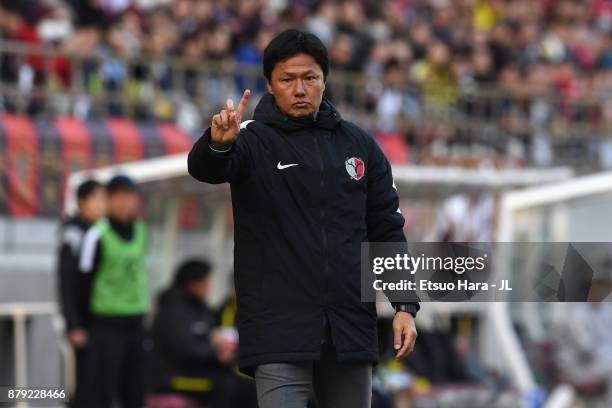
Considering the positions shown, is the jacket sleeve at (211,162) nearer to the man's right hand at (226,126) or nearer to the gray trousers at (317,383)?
the man's right hand at (226,126)

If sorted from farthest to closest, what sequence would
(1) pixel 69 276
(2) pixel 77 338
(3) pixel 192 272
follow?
(3) pixel 192 272 < (1) pixel 69 276 < (2) pixel 77 338

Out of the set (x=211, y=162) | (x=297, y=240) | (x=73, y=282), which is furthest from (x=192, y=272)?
(x=211, y=162)

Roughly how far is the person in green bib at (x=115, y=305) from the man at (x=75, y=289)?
6cm

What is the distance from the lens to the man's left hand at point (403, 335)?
577 centimetres

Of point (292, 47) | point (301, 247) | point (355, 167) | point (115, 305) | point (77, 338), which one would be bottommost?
point (77, 338)

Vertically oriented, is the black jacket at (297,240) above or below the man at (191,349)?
above

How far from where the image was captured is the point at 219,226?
1436 cm

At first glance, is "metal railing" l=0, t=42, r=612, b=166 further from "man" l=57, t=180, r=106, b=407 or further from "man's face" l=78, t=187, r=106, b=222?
"man" l=57, t=180, r=106, b=407

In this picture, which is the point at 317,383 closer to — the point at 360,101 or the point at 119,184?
the point at 119,184

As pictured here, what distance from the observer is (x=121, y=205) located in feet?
35.3

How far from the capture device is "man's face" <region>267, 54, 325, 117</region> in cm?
585

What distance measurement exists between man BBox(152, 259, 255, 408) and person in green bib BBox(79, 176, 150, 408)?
963 mm

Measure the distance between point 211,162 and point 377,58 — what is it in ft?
48.0

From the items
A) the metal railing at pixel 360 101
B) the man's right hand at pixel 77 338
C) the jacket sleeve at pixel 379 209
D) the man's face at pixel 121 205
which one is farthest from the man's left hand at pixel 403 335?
the metal railing at pixel 360 101
